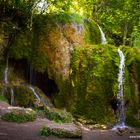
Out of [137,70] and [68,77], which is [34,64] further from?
[137,70]

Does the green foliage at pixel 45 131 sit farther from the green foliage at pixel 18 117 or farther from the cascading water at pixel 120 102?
the cascading water at pixel 120 102

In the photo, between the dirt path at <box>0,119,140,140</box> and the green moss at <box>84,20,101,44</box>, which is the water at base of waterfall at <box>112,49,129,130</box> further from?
the green moss at <box>84,20,101,44</box>

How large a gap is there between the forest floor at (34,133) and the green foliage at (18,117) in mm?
267

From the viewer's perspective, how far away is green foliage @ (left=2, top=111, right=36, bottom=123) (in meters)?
14.0

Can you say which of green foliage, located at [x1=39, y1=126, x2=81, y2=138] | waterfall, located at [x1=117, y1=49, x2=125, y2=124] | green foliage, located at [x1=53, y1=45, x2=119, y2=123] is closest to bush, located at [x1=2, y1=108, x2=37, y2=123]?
green foliage, located at [x1=39, y1=126, x2=81, y2=138]

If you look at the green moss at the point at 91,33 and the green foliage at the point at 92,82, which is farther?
the green moss at the point at 91,33

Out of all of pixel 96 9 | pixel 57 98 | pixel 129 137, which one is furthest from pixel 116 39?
pixel 129 137

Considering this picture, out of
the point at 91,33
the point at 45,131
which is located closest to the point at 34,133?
the point at 45,131

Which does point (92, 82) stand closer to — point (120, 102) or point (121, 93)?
point (121, 93)

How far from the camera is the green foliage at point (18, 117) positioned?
45.8 ft

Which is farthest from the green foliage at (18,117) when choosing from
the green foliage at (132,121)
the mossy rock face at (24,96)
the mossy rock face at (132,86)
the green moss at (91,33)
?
the green moss at (91,33)

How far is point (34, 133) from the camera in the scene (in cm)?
1251

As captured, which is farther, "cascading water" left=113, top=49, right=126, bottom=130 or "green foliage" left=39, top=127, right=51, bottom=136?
"cascading water" left=113, top=49, right=126, bottom=130

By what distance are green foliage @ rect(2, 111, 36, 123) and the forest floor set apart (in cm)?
27
